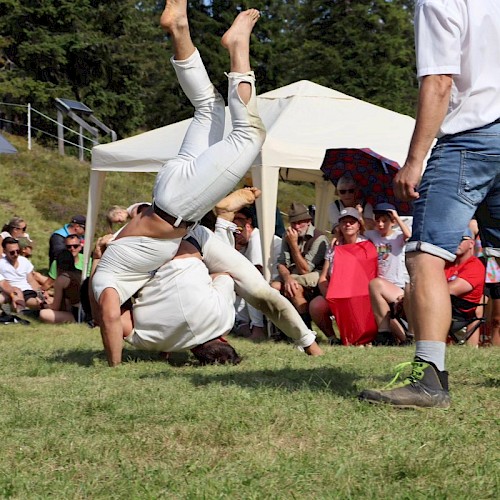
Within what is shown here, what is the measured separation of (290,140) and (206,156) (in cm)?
556

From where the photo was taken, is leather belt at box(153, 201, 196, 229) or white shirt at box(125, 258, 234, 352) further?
white shirt at box(125, 258, 234, 352)

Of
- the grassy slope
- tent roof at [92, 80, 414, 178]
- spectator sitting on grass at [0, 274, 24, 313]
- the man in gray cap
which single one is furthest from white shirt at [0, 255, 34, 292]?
the man in gray cap

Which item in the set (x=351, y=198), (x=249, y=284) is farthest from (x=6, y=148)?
(x=249, y=284)

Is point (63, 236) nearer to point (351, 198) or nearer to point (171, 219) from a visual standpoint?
Answer: point (351, 198)

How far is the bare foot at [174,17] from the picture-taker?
582cm

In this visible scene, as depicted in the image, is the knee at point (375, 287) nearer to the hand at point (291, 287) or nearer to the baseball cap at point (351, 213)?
the baseball cap at point (351, 213)

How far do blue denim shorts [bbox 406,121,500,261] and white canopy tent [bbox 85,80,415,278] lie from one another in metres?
6.68

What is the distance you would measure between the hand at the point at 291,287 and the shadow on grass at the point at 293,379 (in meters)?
4.56

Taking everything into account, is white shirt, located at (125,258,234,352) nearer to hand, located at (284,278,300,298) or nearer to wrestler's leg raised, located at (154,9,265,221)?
wrestler's leg raised, located at (154,9,265,221)

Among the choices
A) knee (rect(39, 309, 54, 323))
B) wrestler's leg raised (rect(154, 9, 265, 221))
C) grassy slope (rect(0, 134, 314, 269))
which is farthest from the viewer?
grassy slope (rect(0, 134, 314, 269))

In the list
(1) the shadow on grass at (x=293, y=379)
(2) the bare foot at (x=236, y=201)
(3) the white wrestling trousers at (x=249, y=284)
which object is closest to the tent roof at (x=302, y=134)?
(2) the bare foot at (x=236, y=201)

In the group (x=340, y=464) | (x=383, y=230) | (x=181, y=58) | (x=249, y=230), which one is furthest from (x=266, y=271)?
(x=340, y=464)

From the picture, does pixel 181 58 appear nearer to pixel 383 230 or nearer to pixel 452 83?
pixel 452 83

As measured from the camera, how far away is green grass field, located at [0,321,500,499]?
2.89m
